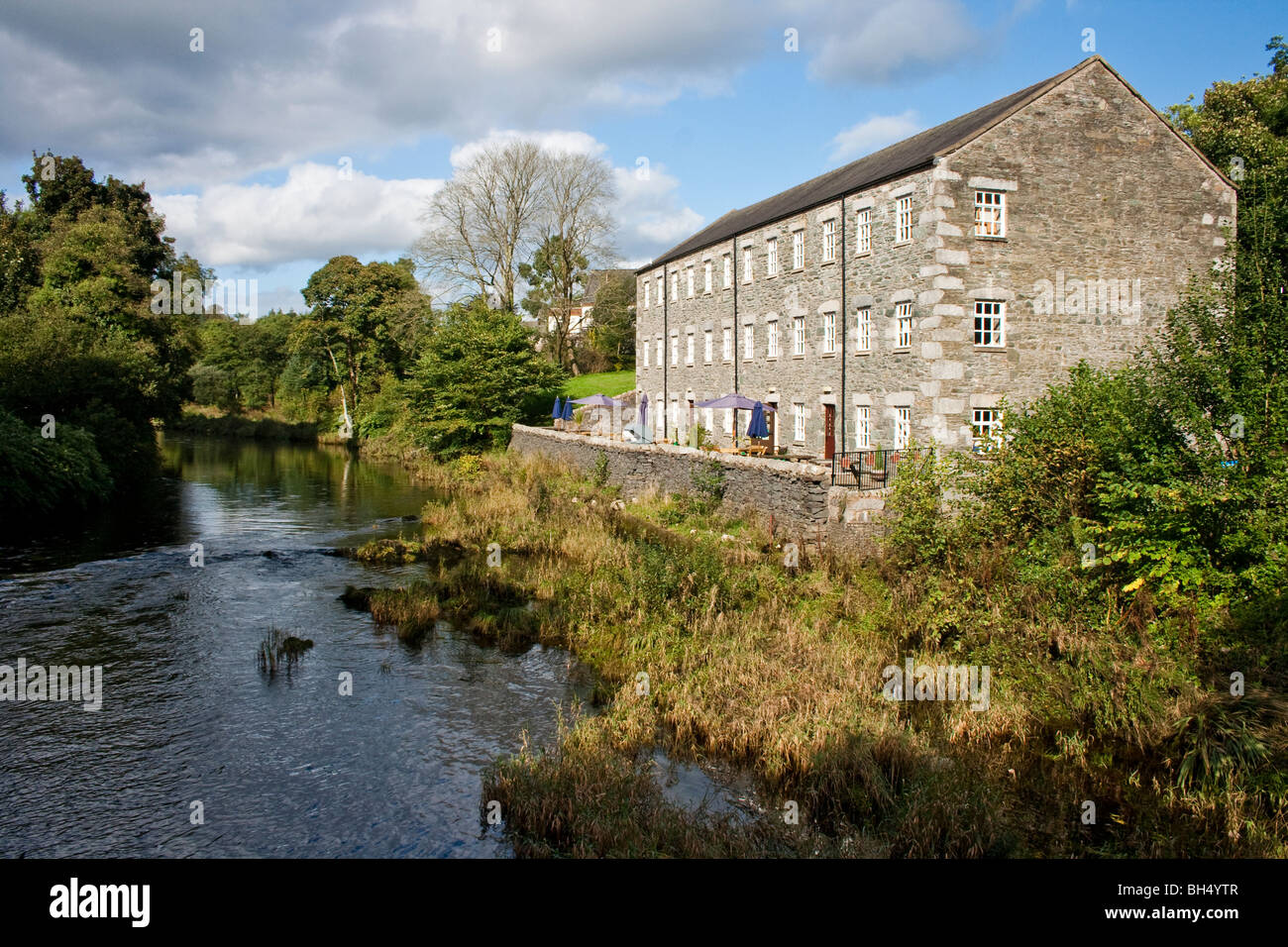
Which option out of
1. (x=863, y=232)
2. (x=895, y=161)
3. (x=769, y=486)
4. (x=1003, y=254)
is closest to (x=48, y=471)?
(x=769, y=486)

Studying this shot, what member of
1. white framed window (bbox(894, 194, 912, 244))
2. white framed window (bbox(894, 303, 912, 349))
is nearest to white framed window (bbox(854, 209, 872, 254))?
white framed window (bbox(894, 194, 912, 244))

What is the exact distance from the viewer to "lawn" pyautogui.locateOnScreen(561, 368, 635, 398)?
5138 centimetres

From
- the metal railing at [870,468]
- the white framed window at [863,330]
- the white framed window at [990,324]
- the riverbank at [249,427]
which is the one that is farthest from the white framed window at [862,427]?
the riverbank at [249,427]

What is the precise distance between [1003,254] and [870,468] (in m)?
6.16

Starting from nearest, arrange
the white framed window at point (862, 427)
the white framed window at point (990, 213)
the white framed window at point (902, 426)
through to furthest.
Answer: the white framed window at point (990, 213), the white framed window at point (902, 426), the white framed window at point (862, 427)

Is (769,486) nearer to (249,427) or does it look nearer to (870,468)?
(870,468)

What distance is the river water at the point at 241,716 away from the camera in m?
7.85

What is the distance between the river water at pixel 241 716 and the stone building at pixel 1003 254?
41.3 ft

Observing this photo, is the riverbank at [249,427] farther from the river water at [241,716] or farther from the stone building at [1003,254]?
the stone building at [1003,254]

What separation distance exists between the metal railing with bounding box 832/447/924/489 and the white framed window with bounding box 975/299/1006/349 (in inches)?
124

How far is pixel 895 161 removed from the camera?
23266mm
